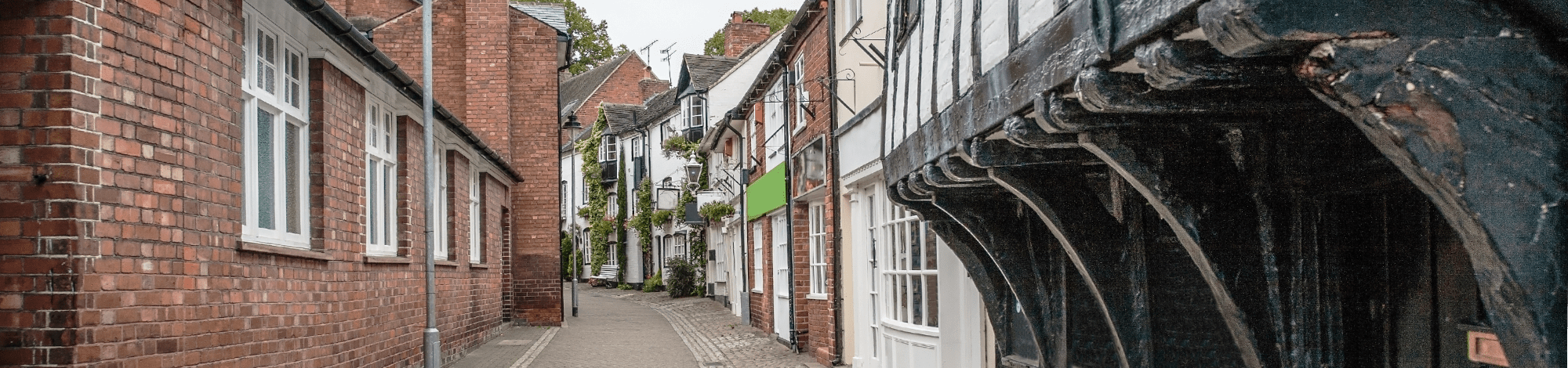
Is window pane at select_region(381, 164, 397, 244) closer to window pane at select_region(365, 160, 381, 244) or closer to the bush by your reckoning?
window pane at select_region(365, 160, 381, 244)

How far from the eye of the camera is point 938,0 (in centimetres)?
607

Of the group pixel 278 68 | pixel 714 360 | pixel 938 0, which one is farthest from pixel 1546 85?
pixel 714 360

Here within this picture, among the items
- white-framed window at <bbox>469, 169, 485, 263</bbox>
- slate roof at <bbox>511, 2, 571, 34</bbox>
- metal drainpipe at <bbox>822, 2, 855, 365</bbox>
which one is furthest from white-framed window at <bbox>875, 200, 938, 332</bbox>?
slate roof at <bbox>511, 2, 571, 34</bbox>

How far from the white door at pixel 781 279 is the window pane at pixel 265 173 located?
28.2 feet

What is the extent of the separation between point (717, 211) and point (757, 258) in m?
5.69

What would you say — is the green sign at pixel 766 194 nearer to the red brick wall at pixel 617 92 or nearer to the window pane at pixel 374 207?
the window pane at pixel 374 207

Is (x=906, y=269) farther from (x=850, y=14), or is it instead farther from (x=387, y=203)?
(x=387, y=203)

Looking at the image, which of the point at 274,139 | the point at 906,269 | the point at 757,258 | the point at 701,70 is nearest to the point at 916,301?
the point at 906,269

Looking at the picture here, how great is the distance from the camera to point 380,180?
36.9 feet

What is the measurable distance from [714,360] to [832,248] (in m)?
2.98

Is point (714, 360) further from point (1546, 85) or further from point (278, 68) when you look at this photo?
point (1546, 85)

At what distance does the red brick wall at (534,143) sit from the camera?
76.2 ft

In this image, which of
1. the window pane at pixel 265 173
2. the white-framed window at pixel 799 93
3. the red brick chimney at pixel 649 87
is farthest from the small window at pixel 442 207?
the red brick chimney at pixel 649 87

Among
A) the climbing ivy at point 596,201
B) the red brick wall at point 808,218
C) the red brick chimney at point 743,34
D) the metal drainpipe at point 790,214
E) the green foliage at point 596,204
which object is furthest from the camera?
the green foliage at point 596,204
